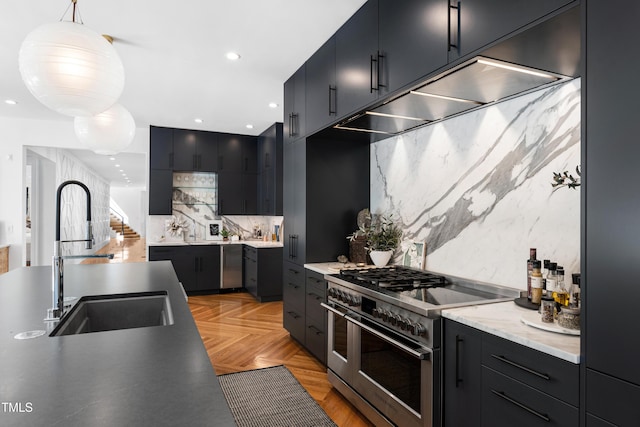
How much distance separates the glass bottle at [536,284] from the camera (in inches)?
69.1

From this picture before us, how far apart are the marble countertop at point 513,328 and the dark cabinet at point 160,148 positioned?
5.38 m

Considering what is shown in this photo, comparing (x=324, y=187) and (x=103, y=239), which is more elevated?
(x=324, y=187)

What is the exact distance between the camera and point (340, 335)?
262cm

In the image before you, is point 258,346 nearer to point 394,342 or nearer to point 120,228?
point 394,342

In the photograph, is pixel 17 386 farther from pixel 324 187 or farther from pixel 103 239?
pixel 103 239

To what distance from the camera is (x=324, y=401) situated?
259cm

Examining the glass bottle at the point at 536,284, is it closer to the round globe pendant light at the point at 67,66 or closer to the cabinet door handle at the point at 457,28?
the cabinet door handle at the point at 457,28

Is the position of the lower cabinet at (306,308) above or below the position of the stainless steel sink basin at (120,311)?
below

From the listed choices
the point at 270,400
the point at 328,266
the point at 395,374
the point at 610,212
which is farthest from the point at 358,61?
the point at 270,400

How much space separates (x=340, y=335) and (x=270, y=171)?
3.80m

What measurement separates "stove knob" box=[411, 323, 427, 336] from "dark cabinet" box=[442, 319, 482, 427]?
10 centimetres

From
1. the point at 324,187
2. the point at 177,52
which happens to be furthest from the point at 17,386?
the point at 177,52

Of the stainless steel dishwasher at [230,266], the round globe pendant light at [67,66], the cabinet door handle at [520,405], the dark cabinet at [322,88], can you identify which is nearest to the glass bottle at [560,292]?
the cabinet door handle at [520,405]

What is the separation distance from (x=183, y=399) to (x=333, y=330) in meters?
2.01
